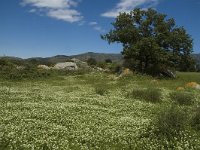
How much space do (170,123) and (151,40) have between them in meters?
41.8

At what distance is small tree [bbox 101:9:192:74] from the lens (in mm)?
61406

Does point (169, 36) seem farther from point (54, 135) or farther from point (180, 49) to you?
point (54, 135)

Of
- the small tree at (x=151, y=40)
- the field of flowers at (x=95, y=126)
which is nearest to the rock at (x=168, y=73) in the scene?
the small tree at (x=151, y=40)

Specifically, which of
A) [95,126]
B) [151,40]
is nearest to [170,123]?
[95,126]

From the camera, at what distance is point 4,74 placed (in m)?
52.4

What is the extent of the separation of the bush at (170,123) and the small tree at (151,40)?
41013 millimetres

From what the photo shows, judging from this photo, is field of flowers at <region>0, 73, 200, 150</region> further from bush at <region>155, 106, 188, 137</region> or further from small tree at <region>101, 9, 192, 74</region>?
small tree at <region>101, 9, 192, 74</region>

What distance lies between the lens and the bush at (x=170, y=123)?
19.1m

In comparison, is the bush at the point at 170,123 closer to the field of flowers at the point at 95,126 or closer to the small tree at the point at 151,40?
the field of flowers at the point at 95,126

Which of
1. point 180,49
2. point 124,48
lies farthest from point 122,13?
point 180,49

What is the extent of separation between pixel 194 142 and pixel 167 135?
1.39m

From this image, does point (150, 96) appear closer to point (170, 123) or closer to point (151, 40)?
point (170, 123)

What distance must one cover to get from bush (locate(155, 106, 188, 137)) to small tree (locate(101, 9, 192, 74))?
41.0m

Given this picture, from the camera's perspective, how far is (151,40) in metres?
60.2
